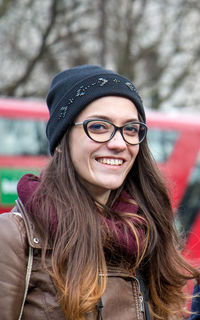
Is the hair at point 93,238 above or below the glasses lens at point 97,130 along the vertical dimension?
below

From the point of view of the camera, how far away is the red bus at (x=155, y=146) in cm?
671

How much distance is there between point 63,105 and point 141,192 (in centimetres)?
56

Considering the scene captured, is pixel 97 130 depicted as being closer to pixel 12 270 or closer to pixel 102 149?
pixel 102 149

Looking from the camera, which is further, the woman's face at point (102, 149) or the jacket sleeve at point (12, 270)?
the woman's face at point (102, 149)

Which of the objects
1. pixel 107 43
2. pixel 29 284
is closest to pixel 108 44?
pixel 107 43

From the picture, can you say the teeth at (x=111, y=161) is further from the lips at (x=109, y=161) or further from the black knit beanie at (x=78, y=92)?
the black knit beanie at (x=78, y=92)

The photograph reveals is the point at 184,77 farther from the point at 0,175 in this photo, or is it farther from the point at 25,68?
the point at 0,175

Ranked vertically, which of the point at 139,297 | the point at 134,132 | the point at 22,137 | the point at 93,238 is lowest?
the point at 139,297

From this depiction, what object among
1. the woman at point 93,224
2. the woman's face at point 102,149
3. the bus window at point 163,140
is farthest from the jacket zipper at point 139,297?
the bus window at point 163,140

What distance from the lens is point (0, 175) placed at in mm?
6391

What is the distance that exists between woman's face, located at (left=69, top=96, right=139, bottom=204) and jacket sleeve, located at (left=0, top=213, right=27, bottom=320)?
380 millimetres

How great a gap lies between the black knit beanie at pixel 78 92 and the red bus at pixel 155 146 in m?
4.57

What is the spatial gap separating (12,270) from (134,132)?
2.43 ft

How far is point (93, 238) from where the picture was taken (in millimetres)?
1778
